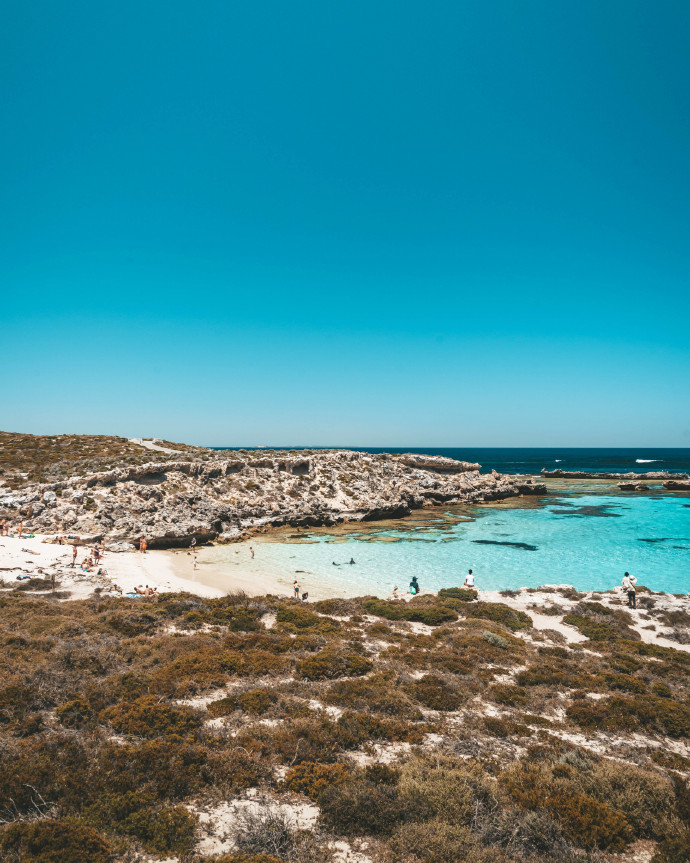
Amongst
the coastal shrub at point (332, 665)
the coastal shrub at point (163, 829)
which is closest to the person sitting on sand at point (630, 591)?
the coastal shrub at point (332, 665)

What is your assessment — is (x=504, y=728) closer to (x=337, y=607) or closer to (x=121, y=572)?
(x=337, y=607)

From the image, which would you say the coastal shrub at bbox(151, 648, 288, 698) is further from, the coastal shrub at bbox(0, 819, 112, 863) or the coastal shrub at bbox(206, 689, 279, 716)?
the coastal shrub at bbox(0, 819, 112, 863)

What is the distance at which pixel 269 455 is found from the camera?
5881cm

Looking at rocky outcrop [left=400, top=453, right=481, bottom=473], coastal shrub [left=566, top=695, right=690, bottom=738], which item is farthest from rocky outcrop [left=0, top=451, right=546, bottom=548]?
coastal shrub [left=566, top=695, right=690, bottom=738]

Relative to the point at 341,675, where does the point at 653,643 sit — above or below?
below

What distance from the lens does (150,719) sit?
8.65 meters

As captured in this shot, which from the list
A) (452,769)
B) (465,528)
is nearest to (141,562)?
(452,769)

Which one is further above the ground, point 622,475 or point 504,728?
point 504,728

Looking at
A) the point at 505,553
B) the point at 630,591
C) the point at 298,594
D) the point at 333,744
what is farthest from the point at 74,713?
the point at 505,553

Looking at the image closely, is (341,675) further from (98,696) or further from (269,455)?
(269,455)

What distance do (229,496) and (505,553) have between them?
1124 inches

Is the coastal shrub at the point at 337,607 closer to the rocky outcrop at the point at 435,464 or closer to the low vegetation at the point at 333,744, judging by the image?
the low vegetation at the point at 333,744

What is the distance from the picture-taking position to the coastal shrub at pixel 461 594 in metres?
22.1

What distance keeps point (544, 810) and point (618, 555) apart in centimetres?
3395
